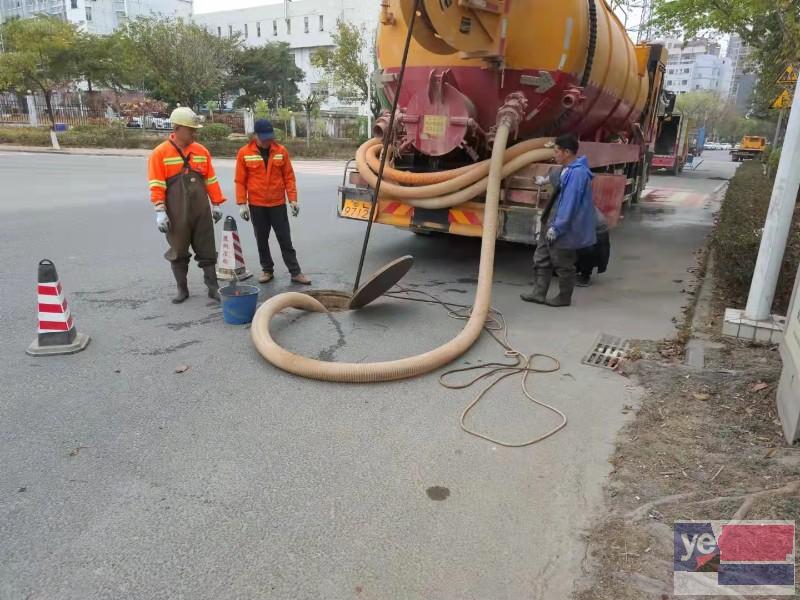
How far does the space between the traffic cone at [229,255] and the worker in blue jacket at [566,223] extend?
3.22 m

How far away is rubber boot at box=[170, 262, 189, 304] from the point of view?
5461 millimetres

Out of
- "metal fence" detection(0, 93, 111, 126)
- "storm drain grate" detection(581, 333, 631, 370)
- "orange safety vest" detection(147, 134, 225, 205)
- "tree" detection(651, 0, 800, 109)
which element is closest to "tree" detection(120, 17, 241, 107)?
"metal fence" detection(0, 93, 111, 126)

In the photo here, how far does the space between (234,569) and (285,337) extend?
2520mm

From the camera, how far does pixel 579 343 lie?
15.6ft

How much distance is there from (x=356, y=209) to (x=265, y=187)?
54.3 inches

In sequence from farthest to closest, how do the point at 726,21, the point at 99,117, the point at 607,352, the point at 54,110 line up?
the point at 99,117 → the point at 54,110 → the point at 726,21 → the point at 607,352

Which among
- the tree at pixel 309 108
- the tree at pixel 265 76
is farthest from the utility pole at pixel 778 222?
the tree at pixel 265 76

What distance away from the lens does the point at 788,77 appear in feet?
30.2

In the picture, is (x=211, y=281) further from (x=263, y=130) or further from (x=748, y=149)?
(x=748, y=149)

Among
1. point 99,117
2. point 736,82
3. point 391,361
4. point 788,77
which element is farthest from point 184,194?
point 736,82

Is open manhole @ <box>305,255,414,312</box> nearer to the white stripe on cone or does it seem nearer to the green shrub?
the white stripe on cone

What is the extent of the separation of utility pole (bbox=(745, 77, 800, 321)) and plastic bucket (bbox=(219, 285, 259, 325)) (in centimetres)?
411

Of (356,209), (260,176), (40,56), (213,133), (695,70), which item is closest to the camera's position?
(260,176)

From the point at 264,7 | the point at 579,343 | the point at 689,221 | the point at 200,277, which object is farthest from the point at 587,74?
the point at 264,7
